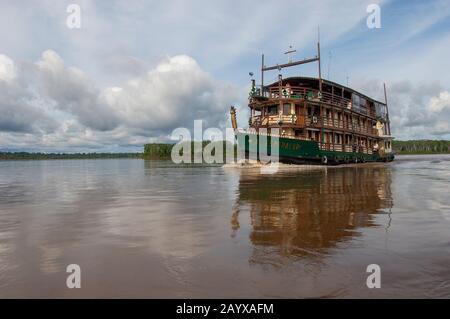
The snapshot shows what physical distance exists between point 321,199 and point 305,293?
7427 millimetres

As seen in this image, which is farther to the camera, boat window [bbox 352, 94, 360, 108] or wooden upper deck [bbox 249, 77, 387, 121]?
boat window [bbox 352, 94, 360, 108]

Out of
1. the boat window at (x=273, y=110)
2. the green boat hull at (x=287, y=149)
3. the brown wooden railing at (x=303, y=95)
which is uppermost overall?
the brown wooden railing at (x=303, y=95)

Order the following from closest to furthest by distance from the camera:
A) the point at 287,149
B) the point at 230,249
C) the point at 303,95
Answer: the point at 230,249 → the point at 287,149 → the point at 303,95

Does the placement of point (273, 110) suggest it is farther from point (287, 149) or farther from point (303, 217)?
point (303, 217)

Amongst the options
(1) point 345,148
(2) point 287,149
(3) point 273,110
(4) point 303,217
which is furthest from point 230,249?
(1) point 345,148

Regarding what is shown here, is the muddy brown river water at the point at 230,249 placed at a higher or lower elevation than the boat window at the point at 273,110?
lower

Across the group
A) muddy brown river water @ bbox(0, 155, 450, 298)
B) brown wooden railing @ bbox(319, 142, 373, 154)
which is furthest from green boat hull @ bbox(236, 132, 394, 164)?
muddy brown river water @ bbox(0, 155, 450, 298)

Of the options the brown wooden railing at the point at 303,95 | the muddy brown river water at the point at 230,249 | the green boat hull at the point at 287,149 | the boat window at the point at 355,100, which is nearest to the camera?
the muddy brown river water at the point at 230,249

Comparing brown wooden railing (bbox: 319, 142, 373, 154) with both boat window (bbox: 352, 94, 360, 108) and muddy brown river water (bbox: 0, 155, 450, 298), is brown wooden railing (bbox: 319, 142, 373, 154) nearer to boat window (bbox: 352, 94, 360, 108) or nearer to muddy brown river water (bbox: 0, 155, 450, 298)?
boat window (bbox: 352, 94, 360, 108)

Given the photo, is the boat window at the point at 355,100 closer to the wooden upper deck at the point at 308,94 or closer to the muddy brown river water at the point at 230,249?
the wooden upper deck at the point at 308,94

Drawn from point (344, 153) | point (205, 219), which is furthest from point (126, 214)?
point (344, 153)

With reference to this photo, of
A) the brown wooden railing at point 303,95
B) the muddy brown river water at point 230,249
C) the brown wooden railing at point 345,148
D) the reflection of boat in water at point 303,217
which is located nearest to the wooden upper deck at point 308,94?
the brown wooden railing at point 303,95
